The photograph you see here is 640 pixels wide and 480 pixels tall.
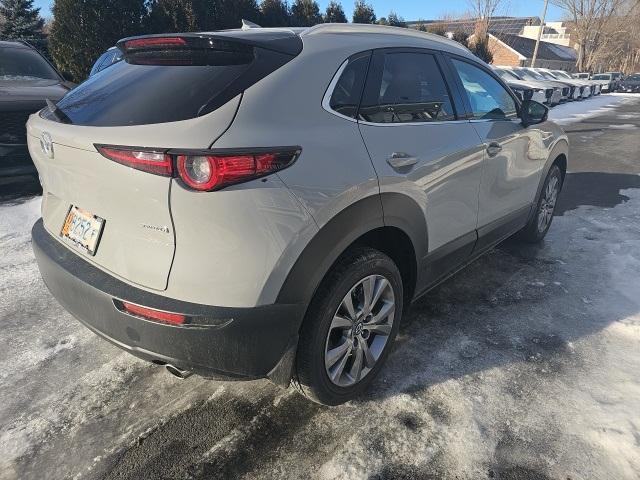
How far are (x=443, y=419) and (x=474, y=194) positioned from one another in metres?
1.43

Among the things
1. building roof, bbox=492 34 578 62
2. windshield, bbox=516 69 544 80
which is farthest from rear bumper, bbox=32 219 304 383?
building roof, bbox=492 34 578 62

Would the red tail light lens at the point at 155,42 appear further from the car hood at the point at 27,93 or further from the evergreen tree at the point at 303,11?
the evergreen tree at the point at 303,11

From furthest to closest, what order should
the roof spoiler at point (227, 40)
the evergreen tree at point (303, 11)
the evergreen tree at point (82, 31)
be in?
1. the evergreen tree at point (303, 11)
2. the evergreen tree at point (82, 31)
3. the roof spoiler at point (227, 40)

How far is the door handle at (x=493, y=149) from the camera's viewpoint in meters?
3.16

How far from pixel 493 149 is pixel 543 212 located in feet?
5.43

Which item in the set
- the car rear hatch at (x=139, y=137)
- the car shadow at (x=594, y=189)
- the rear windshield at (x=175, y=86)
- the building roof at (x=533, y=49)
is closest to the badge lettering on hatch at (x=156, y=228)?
the car rear hatch at (x=139, y=137)

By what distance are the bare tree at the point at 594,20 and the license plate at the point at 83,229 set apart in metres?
51.1

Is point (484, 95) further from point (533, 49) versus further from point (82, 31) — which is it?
point (533, 49)

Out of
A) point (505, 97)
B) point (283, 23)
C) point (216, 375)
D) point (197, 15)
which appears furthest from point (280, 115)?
point (283, 23)

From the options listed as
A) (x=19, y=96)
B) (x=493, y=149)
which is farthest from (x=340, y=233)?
(x=19, y=96)

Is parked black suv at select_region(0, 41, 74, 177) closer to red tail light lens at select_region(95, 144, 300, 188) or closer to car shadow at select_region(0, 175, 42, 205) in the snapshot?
car shadow at select_region(0, 175, 42, 205)

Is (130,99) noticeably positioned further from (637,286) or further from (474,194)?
(637,286)

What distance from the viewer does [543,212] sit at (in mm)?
4512

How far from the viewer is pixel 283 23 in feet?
62.5
